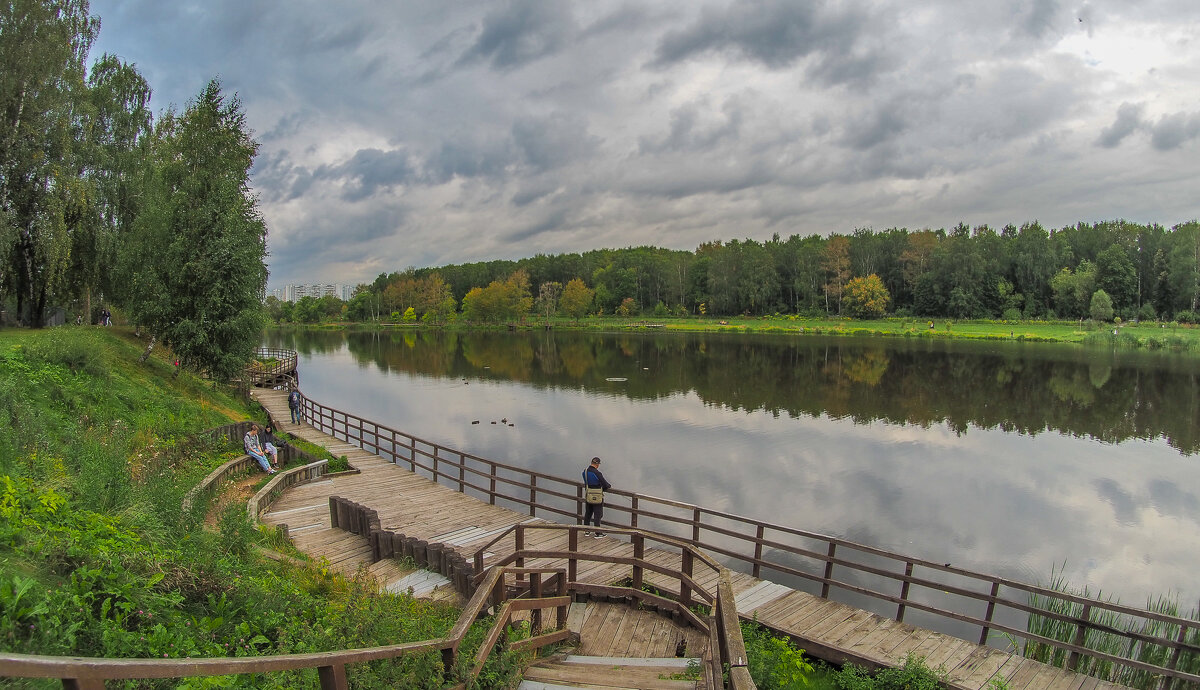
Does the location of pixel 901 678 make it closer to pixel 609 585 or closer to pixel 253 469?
pixel 609 585

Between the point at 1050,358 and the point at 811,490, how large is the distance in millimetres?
50911

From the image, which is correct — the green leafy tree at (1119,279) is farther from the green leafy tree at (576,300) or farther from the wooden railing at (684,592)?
the wooden railing at (684,592)

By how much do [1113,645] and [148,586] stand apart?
48.0 feet

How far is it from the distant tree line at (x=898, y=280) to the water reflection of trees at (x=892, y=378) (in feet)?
110

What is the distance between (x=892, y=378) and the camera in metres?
47.0

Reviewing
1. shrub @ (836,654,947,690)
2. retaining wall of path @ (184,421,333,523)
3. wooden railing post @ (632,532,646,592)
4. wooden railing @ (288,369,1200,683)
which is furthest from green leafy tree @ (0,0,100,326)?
shrub @ (836,654,947,690)

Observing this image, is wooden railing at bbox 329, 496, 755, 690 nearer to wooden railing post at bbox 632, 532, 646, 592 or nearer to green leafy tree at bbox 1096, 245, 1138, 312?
wooden railing post at bbox 632, 532, 646, 592

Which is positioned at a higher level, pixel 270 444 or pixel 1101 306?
pixel 1101 306

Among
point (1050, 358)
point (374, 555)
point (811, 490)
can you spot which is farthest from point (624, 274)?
point (374, 555)

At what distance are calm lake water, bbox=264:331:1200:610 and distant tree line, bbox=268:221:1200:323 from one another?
148 ft

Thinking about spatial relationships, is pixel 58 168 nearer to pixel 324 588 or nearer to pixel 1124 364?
pixel 324 588

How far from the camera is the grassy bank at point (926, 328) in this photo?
70.1 metres

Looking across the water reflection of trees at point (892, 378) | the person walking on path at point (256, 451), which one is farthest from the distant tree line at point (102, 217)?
the water reflection of trees at point (892, 378)

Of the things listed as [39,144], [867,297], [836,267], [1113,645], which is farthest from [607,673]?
[836,267]
